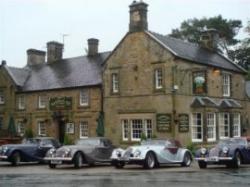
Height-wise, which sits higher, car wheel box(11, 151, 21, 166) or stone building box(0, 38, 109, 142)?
stone building box(0, 38, 109, 142)

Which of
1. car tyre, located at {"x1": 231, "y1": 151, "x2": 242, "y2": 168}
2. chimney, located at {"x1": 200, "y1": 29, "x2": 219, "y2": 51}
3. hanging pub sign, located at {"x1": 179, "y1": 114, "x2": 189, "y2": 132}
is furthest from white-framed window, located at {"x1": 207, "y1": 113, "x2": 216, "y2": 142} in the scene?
car tyre, located at {"x1": 231, "y1": 151, "x2": 242, "y2": 168}

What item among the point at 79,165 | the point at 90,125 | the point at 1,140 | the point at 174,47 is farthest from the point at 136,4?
the point at 79,165

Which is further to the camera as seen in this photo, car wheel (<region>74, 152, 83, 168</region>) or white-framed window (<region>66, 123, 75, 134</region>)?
white-framed window (<region>66, 123, 75, 134</region>)

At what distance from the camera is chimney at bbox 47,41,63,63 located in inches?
1914

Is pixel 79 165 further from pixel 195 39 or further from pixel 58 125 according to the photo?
pixel 195 39

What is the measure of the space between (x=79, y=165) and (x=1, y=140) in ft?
38.3

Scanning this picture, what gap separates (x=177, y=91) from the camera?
3319 centimetres

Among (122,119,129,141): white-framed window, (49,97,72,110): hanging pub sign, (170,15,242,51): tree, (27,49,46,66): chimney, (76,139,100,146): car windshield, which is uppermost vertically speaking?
(170,15,242,51): tree

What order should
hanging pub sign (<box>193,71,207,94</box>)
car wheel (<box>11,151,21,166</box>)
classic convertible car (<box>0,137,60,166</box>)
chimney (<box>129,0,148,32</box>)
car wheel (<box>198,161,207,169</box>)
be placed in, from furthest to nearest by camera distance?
chimney (<box>129,0,148,32</box>) < hanging pub sign (<box>193,71,207,94</box>) < car wheel (<box>11,151,21,166</box>) < classic convertible car (<box>0,137,60,166</box>) < car wheel (<box>198,161,207,169</box>)

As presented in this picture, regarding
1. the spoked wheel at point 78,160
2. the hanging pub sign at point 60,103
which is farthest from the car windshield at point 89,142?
the hanging pub sign at point 60,103

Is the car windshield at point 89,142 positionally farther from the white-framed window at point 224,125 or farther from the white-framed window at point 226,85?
the white-framed window at point 226,85

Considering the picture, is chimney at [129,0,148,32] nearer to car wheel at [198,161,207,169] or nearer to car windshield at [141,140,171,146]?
car windshield at [141,140,171,146]

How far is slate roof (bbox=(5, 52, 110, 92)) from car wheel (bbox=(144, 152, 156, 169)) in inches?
663

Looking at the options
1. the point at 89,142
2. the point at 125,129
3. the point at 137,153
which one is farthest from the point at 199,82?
the point at 137,153
